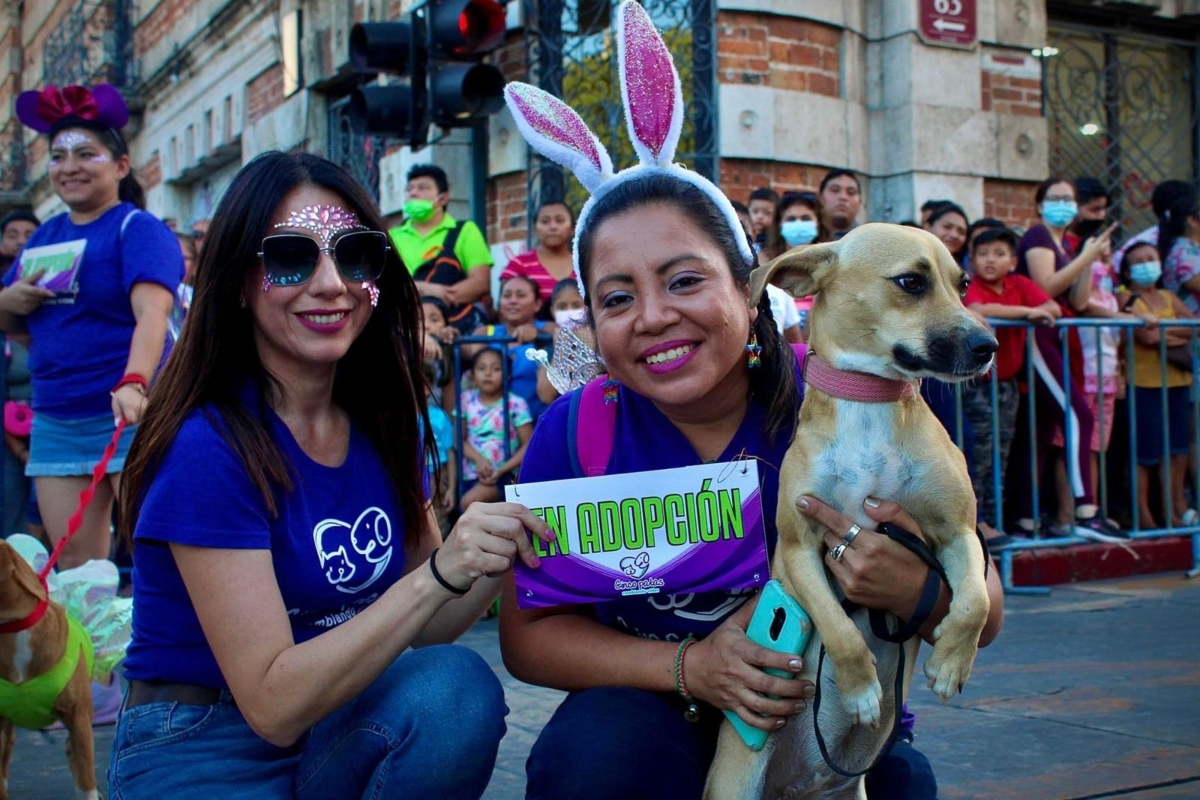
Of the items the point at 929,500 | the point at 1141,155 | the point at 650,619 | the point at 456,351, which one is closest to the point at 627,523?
the point at 650,619

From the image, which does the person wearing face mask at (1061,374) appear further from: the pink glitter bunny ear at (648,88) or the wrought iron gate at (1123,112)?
the pink glitter bunny ear at (648,88)

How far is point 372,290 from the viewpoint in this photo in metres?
2.61

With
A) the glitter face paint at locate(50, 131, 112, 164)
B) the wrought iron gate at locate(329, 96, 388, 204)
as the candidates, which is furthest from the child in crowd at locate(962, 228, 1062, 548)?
the wrought iron gate at locate(329, 96, 388, 204)

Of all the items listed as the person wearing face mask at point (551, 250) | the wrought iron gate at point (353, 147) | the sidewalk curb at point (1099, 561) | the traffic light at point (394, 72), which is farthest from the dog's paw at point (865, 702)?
the wrought iron gate at point (353, 147)

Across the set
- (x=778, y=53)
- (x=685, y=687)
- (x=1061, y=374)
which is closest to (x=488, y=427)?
(x=1061, y=374)

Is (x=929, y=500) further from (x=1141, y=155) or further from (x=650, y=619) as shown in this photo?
(x=1141, y=155)

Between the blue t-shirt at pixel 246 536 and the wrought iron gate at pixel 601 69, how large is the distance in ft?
21.1

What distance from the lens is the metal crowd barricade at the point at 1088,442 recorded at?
6758mm

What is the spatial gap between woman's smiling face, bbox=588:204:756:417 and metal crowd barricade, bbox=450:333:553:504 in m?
4.10

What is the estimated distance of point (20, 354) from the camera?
695cm

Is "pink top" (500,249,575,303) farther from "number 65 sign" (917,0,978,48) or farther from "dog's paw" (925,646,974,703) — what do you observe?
"dog's paw" (925,646,974,703)

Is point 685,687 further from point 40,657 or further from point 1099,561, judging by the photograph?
point 1099,561

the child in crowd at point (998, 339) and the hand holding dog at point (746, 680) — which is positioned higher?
the child in crowd at point (998, 339)

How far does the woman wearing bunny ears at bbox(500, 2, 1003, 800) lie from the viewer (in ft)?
7.50
